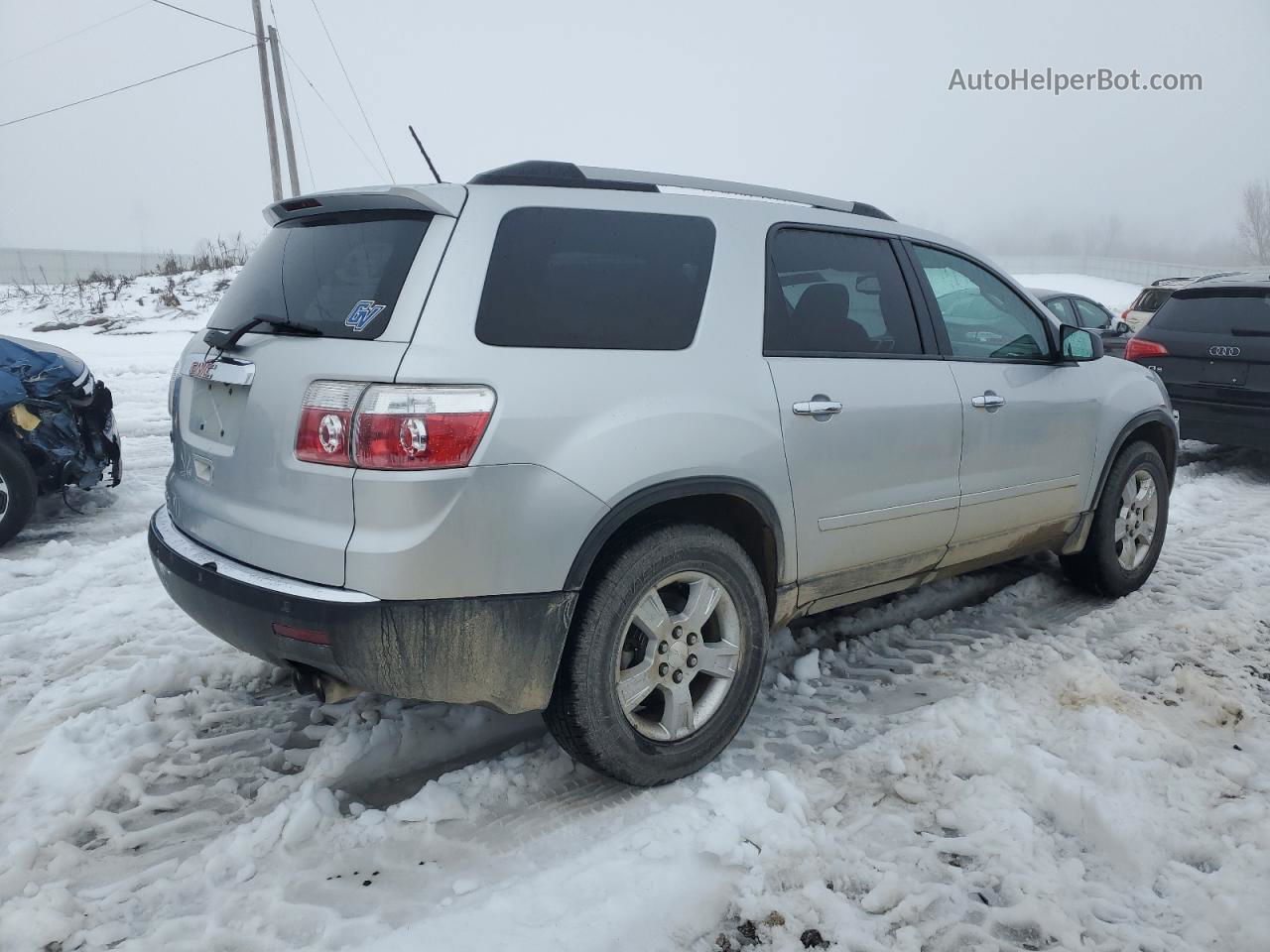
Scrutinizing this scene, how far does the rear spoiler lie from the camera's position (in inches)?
97.1

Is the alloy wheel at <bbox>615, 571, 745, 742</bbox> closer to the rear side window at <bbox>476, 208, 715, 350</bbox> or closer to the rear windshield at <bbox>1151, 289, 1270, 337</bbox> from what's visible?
the rear side window at <bbox>476, 208, 715, 350</bbox>

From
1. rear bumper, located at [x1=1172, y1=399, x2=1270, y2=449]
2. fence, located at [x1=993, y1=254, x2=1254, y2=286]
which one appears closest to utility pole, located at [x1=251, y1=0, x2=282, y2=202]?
rear bumper, located at [x1=1172, y1=399, x2=1270, y2=449]

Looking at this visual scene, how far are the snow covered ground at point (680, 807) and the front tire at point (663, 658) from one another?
0.57 feet

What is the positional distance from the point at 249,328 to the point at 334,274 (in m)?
0.33

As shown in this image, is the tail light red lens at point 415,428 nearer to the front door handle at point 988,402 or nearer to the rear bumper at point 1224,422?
the front door handle at point 988,402

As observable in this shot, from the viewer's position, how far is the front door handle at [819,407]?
2963 mm

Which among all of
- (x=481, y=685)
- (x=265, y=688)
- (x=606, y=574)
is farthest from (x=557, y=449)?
(x=265, y=688)

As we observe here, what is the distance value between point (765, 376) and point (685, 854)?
1515 millimetres

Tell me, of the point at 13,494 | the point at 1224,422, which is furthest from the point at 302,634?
the point at 1224,422

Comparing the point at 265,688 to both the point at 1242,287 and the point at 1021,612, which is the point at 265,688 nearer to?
the point at 1021,612

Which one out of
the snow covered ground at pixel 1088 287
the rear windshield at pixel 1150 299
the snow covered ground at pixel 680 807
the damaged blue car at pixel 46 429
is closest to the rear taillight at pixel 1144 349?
the snow covered ground at pixel 680 807

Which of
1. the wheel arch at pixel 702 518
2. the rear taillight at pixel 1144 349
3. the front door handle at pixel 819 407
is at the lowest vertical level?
the wheel arch at pixel 702 518

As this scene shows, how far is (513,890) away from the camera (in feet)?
7.63

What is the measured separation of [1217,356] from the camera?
727cm
